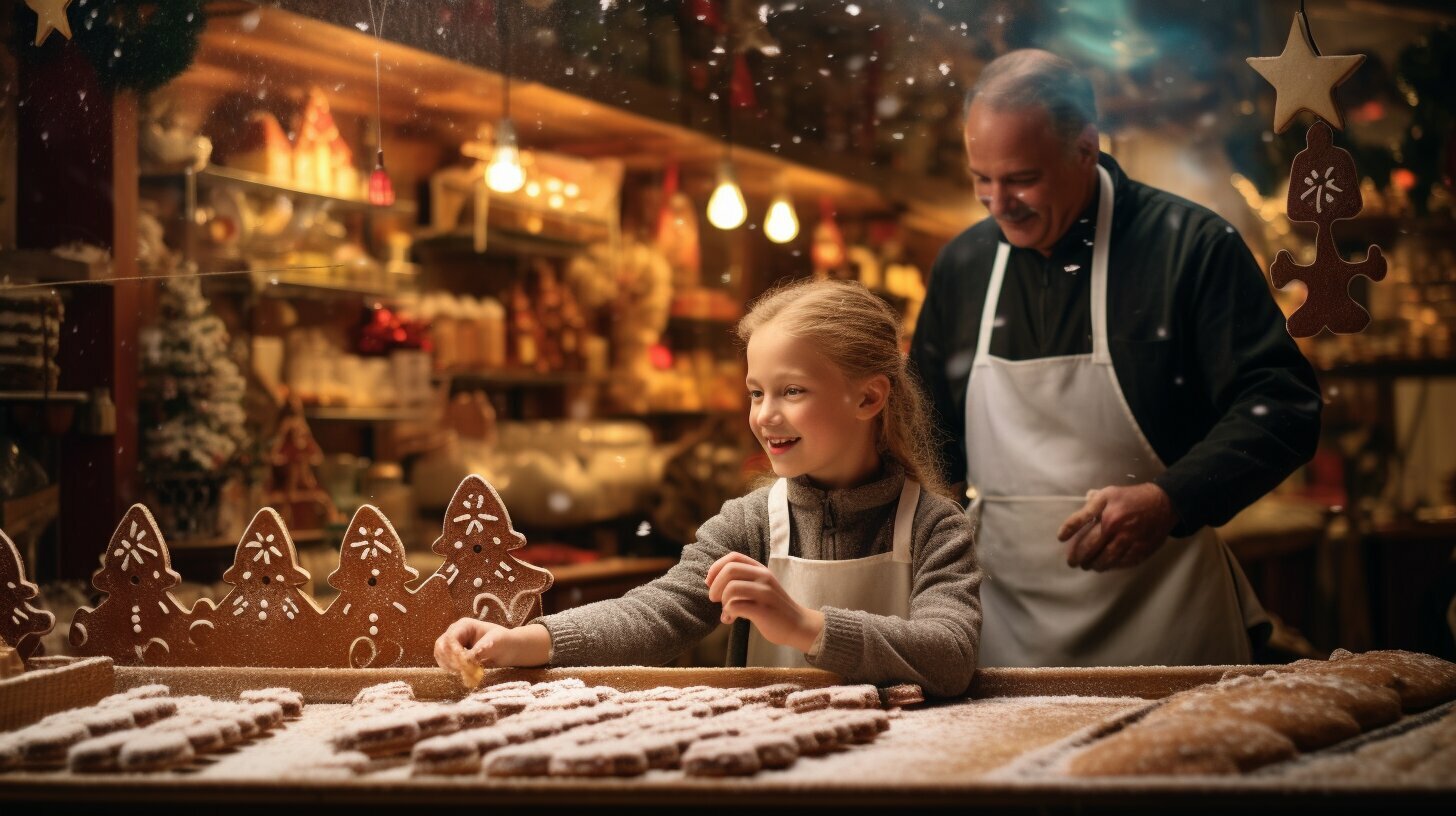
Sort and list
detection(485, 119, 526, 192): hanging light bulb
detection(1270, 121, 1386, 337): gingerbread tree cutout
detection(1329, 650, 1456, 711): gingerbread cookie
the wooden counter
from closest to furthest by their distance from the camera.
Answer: the wooden counter → detection(1329, 650, 1456, 711): gingerbread cookie → detection(1270, 121, 1386, 337): gingerbread tree cutout → detection(485, 119, 526, 192): hanging light bulb

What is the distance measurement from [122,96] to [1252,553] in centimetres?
272

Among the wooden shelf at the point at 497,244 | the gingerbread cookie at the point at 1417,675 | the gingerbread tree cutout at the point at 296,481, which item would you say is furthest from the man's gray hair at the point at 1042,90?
the wooden shelf at the point at 497,244

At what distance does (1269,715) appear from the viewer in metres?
1.13

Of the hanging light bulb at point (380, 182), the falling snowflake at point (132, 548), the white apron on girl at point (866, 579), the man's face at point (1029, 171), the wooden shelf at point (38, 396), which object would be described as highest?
the hanging light bulb at point (380, 182)

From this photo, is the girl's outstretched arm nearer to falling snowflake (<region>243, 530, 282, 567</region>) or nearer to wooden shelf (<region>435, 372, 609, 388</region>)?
falling snowflake (<region>243, 530, 282, 567</region>)

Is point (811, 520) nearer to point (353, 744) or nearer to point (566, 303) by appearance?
point (353, 744)

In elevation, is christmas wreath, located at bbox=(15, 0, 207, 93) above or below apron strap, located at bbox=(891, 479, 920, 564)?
above

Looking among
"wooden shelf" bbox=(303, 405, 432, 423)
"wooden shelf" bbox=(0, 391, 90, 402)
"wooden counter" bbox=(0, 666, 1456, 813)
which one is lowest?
"wooden counter" bbox=(0, 666, 1456, 813)

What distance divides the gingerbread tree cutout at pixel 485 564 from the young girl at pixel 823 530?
50 mm

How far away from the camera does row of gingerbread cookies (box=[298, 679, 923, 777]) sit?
106 centimetres

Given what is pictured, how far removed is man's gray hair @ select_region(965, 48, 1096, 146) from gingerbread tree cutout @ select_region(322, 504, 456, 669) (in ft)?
3.44

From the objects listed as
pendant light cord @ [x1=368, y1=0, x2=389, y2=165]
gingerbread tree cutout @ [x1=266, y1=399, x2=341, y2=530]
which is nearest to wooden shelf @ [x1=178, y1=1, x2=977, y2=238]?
pendant light cord @ [x1=368, y1=0, x2=389, y2=165]

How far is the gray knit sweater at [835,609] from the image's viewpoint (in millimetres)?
1371

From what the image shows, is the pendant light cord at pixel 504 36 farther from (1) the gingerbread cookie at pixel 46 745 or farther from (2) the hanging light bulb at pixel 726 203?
(1) the gingerbread cookie at pixel 46 745
